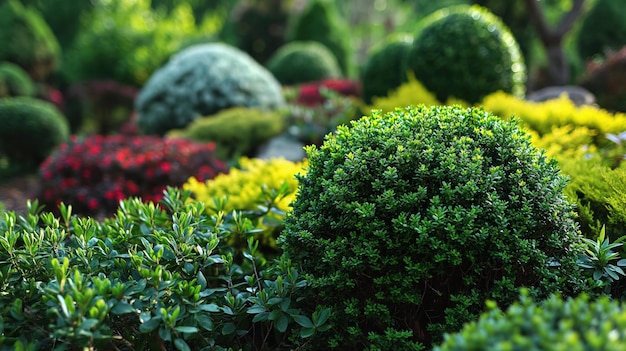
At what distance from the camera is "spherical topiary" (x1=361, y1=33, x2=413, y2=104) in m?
8.27

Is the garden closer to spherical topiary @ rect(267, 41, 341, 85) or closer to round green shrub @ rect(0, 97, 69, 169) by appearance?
round green shrub @ rect(0, 97, 69, 169)

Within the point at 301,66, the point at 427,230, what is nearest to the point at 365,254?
the point at 427,230

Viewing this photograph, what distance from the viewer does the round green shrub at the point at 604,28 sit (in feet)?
45.1

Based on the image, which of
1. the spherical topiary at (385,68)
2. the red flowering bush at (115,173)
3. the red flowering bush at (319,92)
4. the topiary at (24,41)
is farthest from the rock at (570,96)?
the topiary at (24,41)

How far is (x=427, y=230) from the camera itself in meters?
2.16

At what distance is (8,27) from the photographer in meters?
15.8

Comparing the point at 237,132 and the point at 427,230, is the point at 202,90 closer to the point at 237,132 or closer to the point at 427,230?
the point at 237,132

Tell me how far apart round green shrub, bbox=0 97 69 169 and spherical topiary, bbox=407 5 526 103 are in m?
7.12

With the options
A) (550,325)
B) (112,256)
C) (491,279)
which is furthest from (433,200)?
(112,256)

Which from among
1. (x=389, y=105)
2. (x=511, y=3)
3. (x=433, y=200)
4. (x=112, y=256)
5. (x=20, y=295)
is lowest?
(x=20, y=295)

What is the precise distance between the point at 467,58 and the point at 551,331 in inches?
231

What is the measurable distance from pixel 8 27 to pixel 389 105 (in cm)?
1414

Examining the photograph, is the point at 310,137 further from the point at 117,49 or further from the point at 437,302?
the point at 117,49

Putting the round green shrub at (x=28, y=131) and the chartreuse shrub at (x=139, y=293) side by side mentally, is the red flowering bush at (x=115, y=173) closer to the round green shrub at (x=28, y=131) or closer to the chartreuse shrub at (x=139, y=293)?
the chartreuse shrub at (x=139, y=293)
